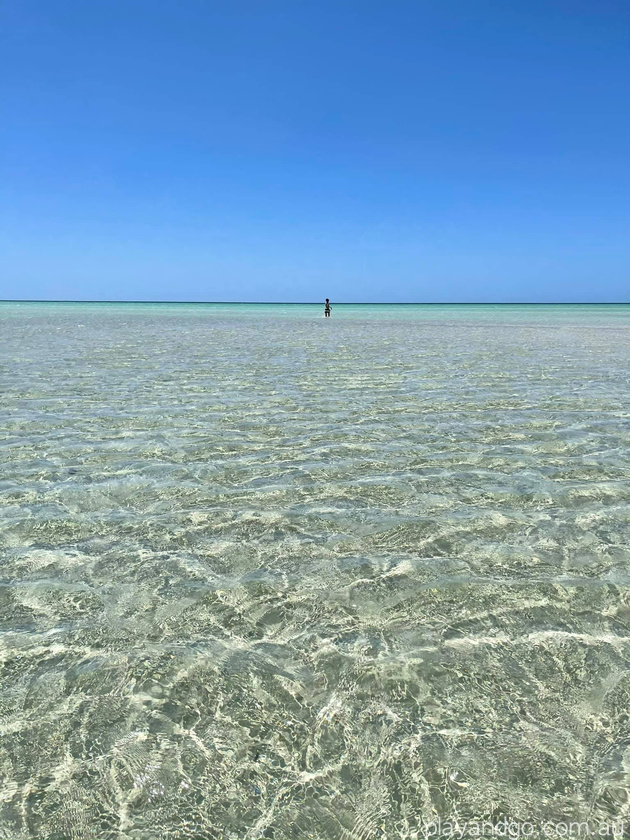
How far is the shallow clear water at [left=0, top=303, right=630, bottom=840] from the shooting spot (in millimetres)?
2459

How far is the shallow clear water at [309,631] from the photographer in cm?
246

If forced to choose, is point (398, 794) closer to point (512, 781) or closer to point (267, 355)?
point (512, 781)

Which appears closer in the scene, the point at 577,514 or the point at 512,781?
the point at 512,781

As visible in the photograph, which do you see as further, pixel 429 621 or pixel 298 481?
pixel 298 481

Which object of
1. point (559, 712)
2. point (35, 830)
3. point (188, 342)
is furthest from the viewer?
point (188, 342)

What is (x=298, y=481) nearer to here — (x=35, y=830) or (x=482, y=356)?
(x=35, y=830)

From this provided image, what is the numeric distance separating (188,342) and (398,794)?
24.3 meters

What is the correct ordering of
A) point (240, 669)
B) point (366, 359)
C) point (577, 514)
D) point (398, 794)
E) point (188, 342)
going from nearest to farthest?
1. point (398, 794)
2. point (240, 669)
3. point (577, 514)
4. point (366, 359)
5. point (188, 342)

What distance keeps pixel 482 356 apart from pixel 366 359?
4514 mm

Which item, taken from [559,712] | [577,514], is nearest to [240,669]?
[559,712]

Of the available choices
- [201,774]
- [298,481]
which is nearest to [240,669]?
[201,774]

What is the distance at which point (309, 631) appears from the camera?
3631 mm

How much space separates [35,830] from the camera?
227 centimetres

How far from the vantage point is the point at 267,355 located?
65.0 ft
